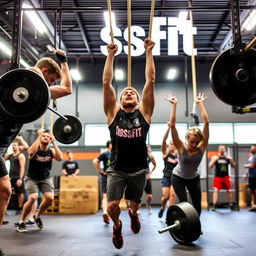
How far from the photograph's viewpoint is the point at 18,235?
158 inches

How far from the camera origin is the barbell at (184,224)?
3109 mm

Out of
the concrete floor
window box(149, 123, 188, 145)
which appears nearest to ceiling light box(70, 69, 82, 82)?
window box(149, 123, 188, 145)

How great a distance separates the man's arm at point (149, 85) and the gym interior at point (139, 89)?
0.70ft

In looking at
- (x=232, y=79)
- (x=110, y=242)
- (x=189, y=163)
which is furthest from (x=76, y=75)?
(x=232, y=79)

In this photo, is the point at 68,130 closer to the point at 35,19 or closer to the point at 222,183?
the point at 35,19

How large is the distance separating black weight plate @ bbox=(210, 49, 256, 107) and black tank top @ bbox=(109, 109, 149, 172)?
2.92 ft

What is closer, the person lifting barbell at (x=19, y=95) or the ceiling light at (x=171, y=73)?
the person lifting barbell at (x=19, y=95)

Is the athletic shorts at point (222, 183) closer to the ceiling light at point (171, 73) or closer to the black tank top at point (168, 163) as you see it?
the black tank top at point (168, 163)

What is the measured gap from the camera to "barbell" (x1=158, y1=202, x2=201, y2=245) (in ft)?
10.2

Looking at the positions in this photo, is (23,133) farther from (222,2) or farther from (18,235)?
(222,2)

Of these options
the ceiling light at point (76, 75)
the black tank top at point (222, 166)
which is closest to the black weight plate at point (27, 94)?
the black tank top at point (222, 166)

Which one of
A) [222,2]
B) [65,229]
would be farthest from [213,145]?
[65,229]

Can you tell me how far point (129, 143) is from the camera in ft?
8.81

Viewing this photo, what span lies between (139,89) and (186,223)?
25.8 feet
